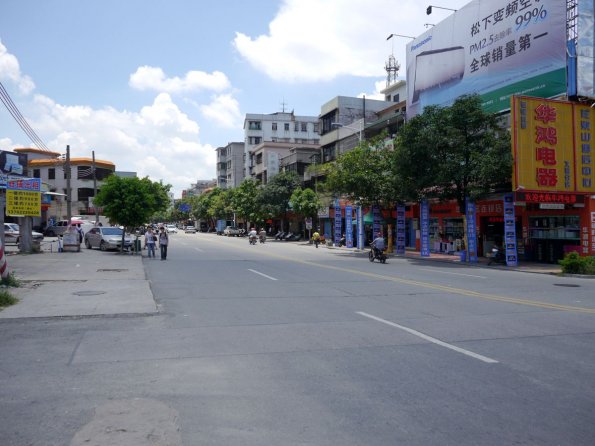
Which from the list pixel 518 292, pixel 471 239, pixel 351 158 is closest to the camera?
pixel 518 292

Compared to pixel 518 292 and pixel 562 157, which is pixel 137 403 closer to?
pixel 518 292

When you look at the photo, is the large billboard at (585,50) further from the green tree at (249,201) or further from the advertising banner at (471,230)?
the green tree at (249,201)

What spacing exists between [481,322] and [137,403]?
6.61 meters

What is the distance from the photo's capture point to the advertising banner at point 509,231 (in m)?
23.7

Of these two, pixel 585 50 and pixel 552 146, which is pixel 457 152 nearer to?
pixel 552 146

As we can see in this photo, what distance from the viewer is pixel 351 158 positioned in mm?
32094

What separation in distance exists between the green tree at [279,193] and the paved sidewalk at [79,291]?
38.2 metres

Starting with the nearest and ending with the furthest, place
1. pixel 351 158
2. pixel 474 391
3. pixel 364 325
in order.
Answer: pixel 474 391
pixel 364 325
pixel 351 158

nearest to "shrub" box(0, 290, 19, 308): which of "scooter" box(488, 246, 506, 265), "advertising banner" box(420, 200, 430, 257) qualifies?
"scooter" box(488, 246, 506, 265)

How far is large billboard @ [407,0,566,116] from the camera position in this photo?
25.1 meters

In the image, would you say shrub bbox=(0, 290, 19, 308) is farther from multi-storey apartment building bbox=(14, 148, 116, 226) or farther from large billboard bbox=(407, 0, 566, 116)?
multi-storey apartment building bbox=(14, 148, 116, 226)

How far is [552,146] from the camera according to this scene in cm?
2339

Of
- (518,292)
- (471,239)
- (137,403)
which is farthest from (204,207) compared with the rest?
(137,403)

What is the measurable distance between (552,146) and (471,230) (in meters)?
5.91
